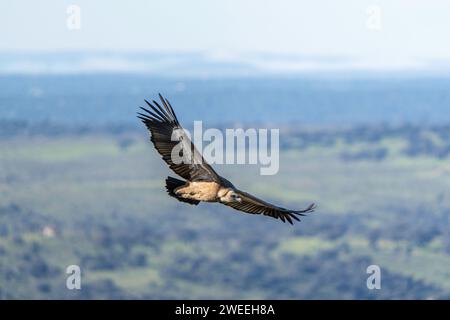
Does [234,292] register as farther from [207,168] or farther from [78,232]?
[207,168]

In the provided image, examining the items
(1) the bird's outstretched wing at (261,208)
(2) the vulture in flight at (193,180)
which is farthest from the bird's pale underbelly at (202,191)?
(1) the bird's outstretched wing at (261,208)

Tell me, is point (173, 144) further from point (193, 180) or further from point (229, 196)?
point (229, 196)

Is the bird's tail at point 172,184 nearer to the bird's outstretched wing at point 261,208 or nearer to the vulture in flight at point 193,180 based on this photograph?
the vulture in flight at point 193,180

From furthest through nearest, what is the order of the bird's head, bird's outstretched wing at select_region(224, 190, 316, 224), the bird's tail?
1. the bird's tail
2. bird's outstretched wing at select_region(224, 190, 316, 224)
3. the bird's head

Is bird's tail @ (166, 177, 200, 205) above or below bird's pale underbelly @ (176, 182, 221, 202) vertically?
above

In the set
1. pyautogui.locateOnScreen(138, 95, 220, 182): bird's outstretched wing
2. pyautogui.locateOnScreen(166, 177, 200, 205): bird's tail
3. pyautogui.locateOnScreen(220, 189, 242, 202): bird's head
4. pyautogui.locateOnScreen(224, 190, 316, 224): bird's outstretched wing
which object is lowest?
pyautogui.locateOnScreen(224, 190, 316, 224): bird's outstretched wing

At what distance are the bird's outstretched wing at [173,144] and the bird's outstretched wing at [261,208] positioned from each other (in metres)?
0.50

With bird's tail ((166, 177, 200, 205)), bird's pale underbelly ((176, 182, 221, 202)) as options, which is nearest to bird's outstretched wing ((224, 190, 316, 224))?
bird's pale underbelly ((176, 182, 221, 202))

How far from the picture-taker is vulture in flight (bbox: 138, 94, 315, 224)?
2047 cm

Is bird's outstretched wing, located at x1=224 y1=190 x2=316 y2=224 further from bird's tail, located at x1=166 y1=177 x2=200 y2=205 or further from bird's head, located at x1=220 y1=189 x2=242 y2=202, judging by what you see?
bird's tail, located at x1=166 y1=177 x2=200 y2=205

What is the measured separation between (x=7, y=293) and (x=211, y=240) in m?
43.6

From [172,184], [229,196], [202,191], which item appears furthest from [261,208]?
[172,184]

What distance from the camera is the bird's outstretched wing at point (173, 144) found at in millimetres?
20484
